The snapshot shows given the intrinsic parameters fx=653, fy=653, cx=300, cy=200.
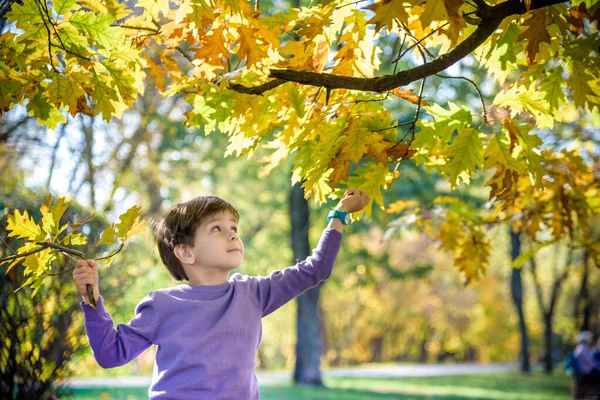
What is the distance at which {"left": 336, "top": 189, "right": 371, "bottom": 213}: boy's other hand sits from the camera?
253cm

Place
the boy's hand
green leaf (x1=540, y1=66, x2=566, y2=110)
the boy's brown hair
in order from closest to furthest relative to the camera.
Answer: the boy's hand → the boy's brown hair → green leaf (x1=540, y1=66, x2=566, y2=110)

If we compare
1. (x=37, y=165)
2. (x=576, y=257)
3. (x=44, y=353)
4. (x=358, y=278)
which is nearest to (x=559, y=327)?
(x=576, y=257)

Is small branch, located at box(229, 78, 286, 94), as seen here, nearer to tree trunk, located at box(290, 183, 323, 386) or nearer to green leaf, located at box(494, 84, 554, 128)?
green leaf, located at box(494, 84, 554, 128)

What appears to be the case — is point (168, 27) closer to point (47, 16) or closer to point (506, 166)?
point (47, 16)

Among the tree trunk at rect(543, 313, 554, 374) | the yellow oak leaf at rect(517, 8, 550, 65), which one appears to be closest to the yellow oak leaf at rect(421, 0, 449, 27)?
the yellow oak leaf at rect(517, 8, 550, 65)

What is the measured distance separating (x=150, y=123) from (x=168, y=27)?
11.7m

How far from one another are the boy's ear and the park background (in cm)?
28

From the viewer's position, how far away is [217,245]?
7.77 feet

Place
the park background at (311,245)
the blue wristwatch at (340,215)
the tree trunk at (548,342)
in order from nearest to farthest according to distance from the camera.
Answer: the blue wristwatch at (340,215) < the park background at (311,245) < the tree trunk at (548,342)

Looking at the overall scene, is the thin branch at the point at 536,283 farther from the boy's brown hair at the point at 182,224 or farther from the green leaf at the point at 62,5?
the green leaf at the point at 62,5

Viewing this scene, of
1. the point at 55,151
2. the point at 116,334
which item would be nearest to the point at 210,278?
the point at 116,334

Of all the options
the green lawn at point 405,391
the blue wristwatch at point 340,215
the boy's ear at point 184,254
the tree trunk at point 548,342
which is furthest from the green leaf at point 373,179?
the tree trunk at point 548,342

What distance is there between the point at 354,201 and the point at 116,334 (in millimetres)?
998

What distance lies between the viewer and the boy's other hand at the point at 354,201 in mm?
2529
